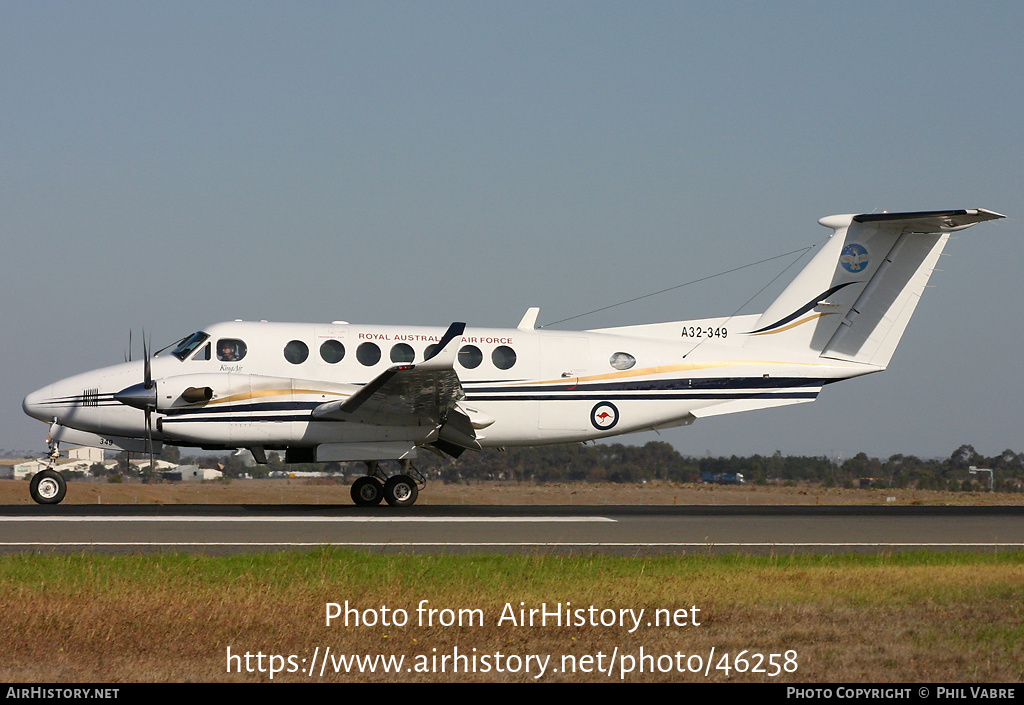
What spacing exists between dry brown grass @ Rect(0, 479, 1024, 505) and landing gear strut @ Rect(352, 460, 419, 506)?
49.6 ft

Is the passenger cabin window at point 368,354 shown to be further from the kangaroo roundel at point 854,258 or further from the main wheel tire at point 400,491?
the kangaroo roundel at point 854,258

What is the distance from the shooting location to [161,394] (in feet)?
54.6

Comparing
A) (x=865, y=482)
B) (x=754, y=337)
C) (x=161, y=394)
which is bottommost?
(x=865, y=482)

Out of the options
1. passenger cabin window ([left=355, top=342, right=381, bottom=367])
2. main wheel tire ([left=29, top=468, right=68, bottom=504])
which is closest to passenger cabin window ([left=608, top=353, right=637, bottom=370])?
passenger cabin window ([left=355, top=342, right=381, bottom=367])

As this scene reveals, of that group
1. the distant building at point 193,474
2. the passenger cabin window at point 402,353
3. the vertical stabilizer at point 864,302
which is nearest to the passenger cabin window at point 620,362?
the vertical stabilizer at point 864,302

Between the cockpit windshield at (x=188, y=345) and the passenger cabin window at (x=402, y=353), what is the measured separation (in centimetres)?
334

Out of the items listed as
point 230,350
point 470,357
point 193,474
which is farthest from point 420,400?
point 193,474

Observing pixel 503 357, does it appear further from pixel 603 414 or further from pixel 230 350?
pixel 230 350

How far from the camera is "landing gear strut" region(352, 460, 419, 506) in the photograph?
18.4 m

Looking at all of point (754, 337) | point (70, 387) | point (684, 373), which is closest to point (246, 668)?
point (70, 387)

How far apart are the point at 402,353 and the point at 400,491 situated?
2.61 metres

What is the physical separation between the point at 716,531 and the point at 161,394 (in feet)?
30.9
